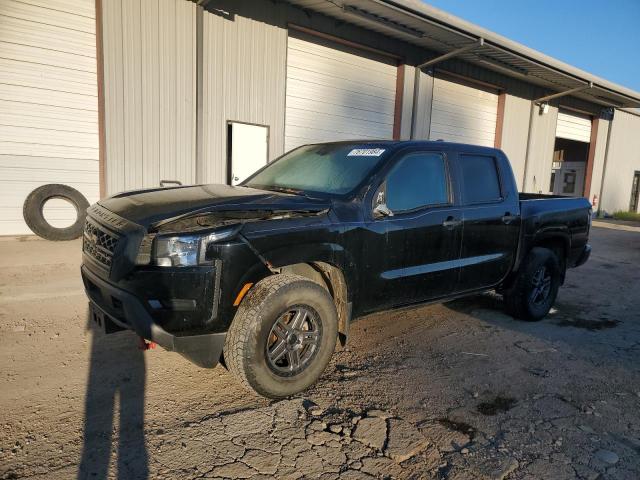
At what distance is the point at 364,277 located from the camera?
344 centimetres

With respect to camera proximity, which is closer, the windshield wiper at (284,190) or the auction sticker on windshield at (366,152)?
the windshield wiper at (284,190)

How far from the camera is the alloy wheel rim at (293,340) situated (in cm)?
299

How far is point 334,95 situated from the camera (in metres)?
11.8

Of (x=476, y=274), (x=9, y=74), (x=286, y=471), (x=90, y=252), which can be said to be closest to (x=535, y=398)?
(x=476, y=274)

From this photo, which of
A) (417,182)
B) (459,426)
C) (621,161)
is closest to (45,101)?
(417,182)

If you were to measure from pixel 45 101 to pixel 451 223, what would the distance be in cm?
771

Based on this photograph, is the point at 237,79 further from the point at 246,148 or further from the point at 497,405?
the point at 497,405

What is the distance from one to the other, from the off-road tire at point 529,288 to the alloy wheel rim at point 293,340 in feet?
8.81

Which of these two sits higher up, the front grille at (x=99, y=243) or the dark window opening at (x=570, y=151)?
the dark window opening at (x=570, y=151)

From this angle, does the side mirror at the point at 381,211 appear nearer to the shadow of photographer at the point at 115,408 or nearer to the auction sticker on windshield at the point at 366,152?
the auction sticker on windshield at the point at 366,152

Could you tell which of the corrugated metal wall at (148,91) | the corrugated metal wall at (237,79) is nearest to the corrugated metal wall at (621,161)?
the corrugated metal wall at (237,79)

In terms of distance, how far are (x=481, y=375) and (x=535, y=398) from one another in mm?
440

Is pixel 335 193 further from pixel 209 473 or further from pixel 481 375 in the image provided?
pixel 209 473

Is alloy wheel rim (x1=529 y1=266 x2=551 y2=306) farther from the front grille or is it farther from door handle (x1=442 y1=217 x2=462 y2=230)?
the front grille
